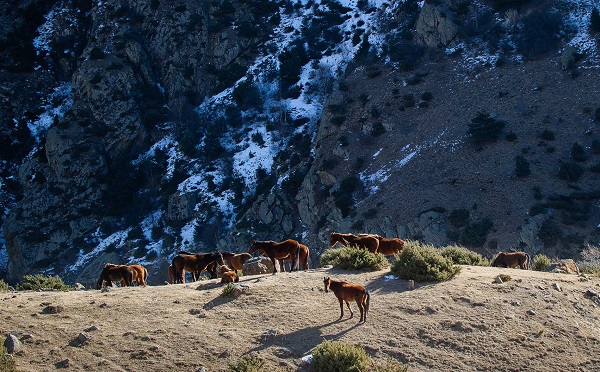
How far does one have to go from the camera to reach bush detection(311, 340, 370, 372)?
36.2ft

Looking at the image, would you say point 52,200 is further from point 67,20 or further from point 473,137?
point 473,137

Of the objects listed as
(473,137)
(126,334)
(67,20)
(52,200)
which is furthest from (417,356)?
(67,20)

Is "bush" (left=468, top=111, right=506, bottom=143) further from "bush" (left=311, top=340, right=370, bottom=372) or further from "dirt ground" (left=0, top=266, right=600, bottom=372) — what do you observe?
"bush" (left=311, top=340, right=370, bottom=372)

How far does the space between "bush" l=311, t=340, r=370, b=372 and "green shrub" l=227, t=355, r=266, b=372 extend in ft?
3.28

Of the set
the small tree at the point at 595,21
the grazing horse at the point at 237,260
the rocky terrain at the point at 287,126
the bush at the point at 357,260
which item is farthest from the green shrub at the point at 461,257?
the small tree at the point at 595,21

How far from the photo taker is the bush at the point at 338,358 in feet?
36.2

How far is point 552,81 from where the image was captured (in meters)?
49.7

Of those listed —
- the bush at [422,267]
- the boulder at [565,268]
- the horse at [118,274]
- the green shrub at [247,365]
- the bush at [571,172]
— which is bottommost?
the boulder at [565,268]

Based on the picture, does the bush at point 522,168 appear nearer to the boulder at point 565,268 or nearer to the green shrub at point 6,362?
the boulder at point 565,268

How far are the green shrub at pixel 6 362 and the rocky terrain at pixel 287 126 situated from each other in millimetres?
31677

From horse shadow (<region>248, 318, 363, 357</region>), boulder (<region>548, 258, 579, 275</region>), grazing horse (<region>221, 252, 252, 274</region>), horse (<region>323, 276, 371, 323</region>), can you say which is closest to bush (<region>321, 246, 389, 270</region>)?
horse (<region>323, 276, 371, 323</region>)

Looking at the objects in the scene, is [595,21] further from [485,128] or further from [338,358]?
[338,358]

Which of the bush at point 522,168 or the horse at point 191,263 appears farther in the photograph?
the bush at point 522,168

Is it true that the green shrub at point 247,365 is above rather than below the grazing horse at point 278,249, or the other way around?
below
